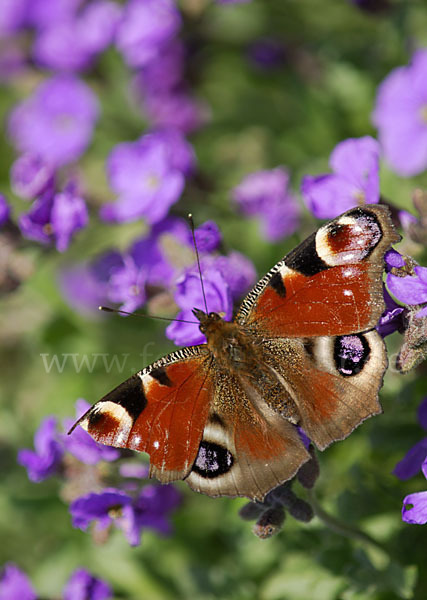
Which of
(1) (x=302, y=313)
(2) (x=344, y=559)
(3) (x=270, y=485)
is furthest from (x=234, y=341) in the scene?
(2) (x=344, y=559)

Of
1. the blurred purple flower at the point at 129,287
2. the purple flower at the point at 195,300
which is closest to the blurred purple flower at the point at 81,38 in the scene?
the blurred purple flower at the point at 129,287

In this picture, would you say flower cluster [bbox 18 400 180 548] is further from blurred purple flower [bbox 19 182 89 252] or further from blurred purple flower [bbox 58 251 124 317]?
blurred purple flower [bbox 58 251 124 317]

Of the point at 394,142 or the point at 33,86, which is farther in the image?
the point at 33,86

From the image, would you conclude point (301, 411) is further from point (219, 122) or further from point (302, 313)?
point (219, 122)

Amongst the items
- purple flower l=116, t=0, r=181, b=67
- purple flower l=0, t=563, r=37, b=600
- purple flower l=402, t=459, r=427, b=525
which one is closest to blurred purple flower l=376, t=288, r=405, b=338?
purple flower l=402, t=459, r=427, b=525

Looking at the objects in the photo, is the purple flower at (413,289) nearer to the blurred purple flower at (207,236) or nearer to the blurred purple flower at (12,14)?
the blurred purple flower at (207,236)

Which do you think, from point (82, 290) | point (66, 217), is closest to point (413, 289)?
point (66, 217)
